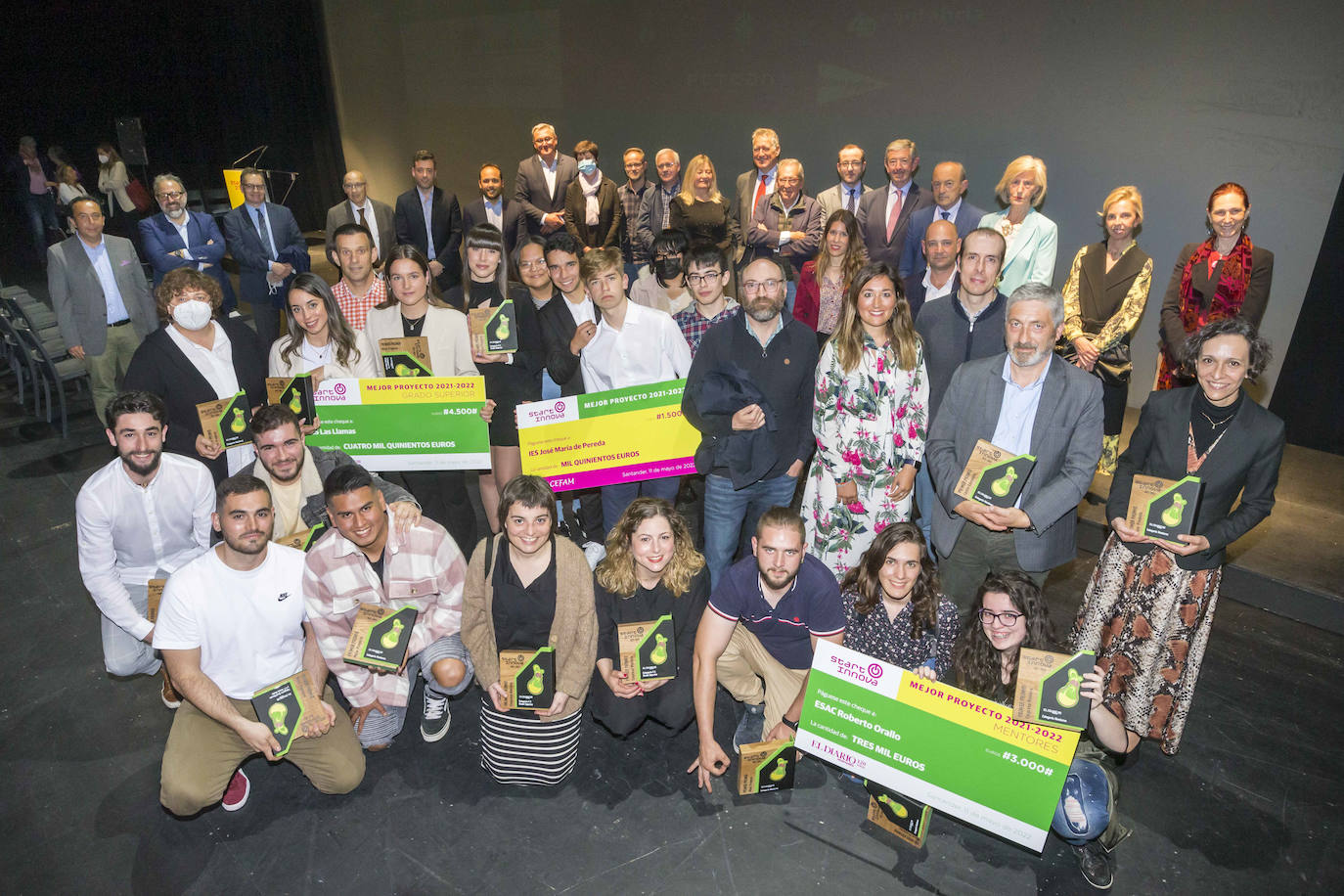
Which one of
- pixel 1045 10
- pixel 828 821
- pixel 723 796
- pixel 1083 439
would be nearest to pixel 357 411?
pixel 723 796

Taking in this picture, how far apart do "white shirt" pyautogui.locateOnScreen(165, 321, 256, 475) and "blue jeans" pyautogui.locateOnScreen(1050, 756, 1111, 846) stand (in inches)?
151

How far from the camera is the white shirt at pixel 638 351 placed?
154 inches

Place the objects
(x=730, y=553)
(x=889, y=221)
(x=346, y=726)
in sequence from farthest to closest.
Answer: (x=889, y=221) → (x=730, y=553) → (x=346, y=726)

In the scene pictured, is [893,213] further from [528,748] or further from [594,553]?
[528,748]

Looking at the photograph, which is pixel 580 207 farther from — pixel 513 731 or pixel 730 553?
pixel 513 731

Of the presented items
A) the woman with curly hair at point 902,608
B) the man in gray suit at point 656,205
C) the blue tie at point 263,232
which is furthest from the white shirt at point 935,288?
the blue tie at point 263,232

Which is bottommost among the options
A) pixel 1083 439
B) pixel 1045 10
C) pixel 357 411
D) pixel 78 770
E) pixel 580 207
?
pixel 78 770

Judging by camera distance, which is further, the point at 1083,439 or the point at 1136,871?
the point at 1083,439

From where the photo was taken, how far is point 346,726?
326cm

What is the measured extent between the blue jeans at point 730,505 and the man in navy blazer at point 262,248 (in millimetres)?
4240

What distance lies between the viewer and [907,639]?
316 centimetres

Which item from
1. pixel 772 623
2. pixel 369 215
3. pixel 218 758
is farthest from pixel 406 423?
pixel 369 215

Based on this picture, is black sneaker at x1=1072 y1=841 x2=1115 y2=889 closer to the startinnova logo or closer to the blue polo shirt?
the startinnova logo

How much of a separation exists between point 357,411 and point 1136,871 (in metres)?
3.95
